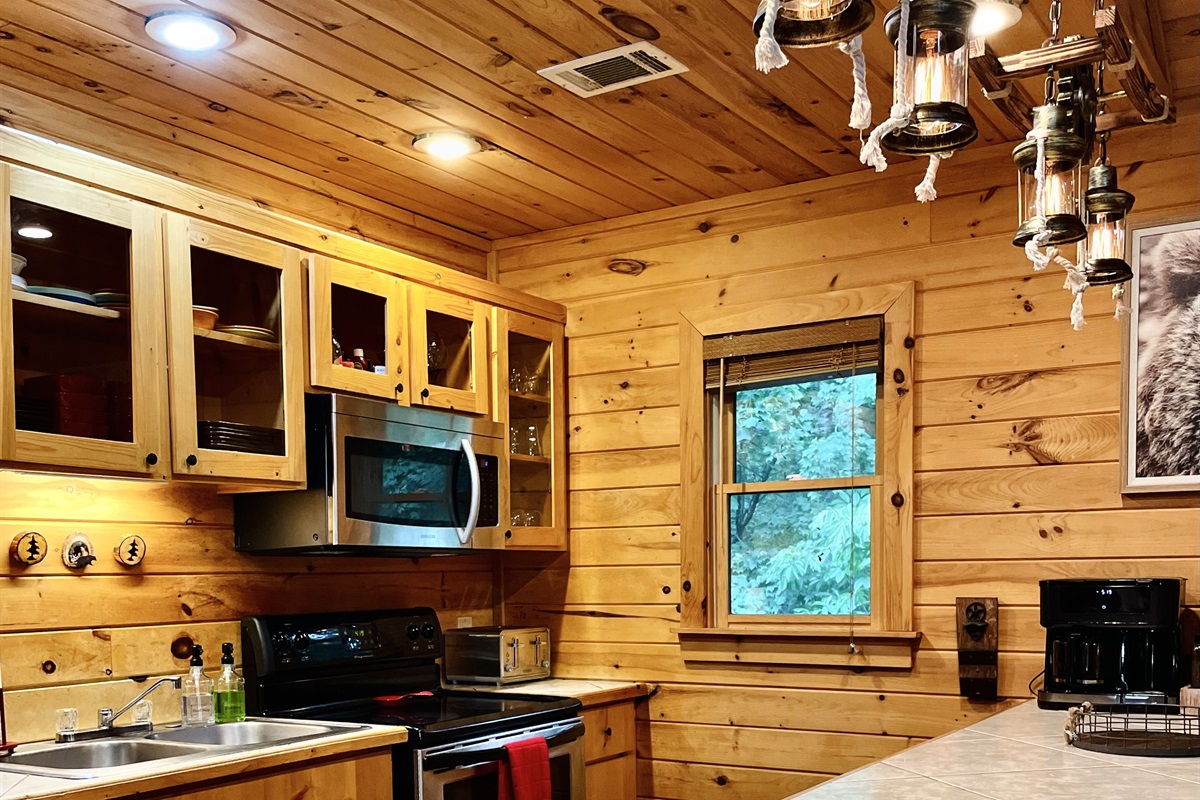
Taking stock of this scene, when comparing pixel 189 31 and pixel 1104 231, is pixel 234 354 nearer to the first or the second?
pixel 189 31

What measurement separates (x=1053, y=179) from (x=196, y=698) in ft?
7.76

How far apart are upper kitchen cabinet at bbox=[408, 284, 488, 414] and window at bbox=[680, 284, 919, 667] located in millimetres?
683

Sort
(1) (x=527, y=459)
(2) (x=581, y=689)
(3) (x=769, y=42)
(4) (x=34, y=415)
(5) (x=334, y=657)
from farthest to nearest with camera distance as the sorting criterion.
→ (1) (x=527, y=459), (2) (x=581, y=689), (5) (x=334, y=657), (4) (x=34, y=415), (3) (x=769, y=42)

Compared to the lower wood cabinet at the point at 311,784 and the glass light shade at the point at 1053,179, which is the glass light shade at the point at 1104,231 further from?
the lower wood cabinet at the point at 311,784

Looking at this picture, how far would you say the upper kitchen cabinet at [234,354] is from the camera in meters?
2.82

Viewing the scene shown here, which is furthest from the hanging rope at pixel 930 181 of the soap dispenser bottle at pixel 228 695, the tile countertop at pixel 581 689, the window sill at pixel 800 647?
the tile countertop at pixel 581 689

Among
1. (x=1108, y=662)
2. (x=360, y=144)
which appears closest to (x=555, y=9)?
(x=360, y=144)

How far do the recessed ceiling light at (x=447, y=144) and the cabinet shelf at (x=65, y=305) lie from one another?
3.37 ft

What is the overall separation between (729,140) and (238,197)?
4.62 feet

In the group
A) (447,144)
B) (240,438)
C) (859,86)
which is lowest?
(240,438)

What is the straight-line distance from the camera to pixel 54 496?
2861 mm

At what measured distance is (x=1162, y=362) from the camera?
10.3ft

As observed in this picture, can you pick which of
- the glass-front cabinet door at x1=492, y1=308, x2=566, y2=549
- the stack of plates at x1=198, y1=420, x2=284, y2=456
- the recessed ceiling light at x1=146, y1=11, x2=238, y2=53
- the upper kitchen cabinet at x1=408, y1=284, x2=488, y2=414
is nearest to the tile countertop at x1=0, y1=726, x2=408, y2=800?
the stack of plates at x1=198, y1=420, x2=284, y2=456

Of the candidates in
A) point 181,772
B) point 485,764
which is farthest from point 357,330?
point 181,772
